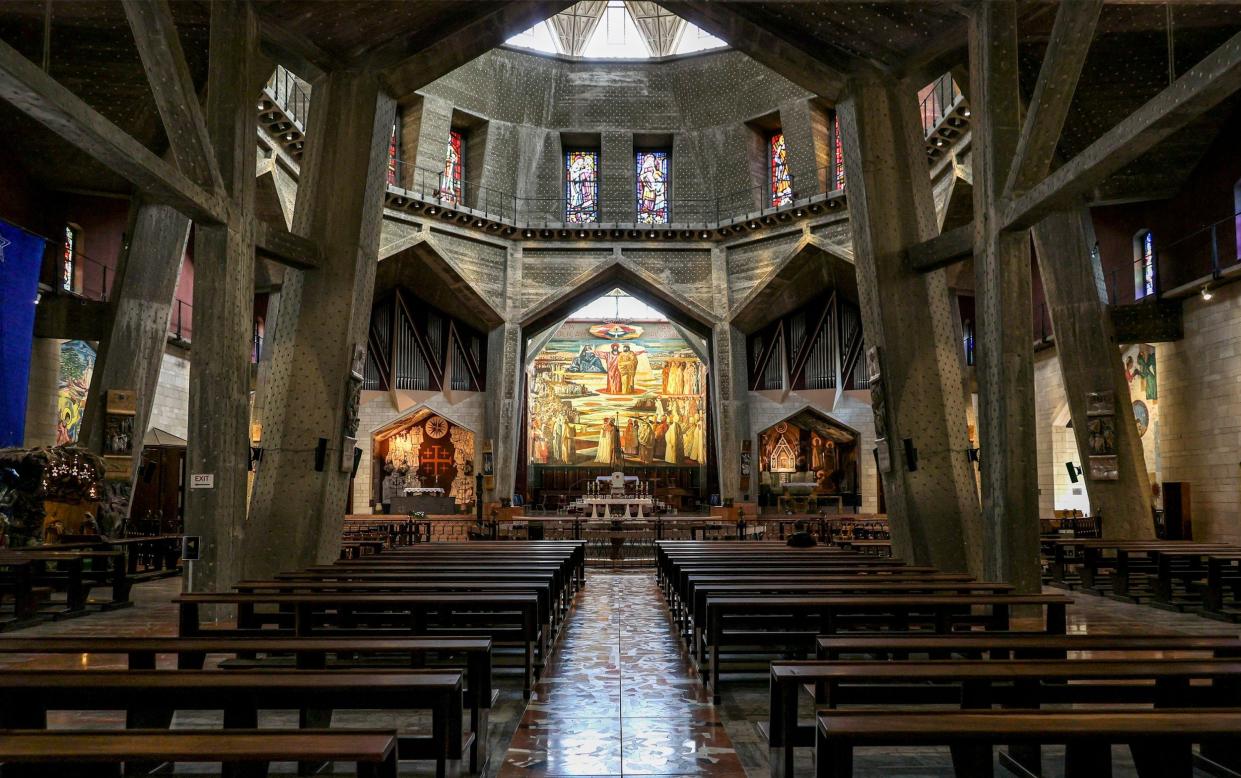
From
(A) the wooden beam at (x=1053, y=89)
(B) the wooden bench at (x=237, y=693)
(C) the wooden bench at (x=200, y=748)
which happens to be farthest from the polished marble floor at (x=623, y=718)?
(A) the wooden beam at (x=1053, y=89)

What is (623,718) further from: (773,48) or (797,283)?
(797,283)

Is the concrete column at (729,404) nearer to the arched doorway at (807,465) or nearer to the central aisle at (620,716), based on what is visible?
the arched doorway at (807,465)

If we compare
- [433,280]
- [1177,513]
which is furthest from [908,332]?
[433,280]

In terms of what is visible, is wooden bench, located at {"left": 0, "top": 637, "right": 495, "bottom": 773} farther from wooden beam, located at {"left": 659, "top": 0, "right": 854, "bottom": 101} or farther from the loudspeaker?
the loudspeaker

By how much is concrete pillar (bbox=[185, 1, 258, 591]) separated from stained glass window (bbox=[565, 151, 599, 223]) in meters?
18.3

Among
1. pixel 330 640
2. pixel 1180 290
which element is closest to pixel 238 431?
pixel 330 640

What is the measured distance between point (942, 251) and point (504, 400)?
1760cm

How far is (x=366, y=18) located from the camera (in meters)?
10.5

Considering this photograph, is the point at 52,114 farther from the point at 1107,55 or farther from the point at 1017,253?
the point at 1107,55

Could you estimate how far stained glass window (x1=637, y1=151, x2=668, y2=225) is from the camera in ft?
91.4

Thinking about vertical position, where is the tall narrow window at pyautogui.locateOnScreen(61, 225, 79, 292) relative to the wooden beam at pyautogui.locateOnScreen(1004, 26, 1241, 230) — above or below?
above

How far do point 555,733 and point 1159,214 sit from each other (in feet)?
54.0

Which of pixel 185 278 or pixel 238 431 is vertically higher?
pixel 185 278

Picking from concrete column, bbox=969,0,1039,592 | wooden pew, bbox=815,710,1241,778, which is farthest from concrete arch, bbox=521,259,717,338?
wooden pew, bbox=815,710,1241,778
